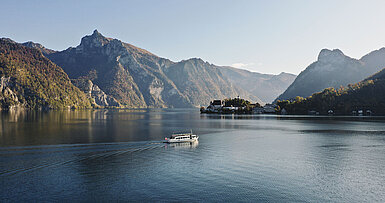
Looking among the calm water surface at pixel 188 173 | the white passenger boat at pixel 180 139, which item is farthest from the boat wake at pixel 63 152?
the white passenger boat at pixel 180 139

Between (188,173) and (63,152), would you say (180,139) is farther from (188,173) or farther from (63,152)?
(188,173)

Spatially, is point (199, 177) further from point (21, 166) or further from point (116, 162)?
point (21, 166)

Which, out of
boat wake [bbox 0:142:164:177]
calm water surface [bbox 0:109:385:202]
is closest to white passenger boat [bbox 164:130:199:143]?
boat wake [bbox 0:142:164:177]

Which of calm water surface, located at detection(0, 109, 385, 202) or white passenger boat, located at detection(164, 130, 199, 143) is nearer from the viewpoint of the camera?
calm water surface, located at detection(0, 109, 385, 202)

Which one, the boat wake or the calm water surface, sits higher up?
the boat wake

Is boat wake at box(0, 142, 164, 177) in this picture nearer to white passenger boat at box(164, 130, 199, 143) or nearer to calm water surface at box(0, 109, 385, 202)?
calm water surface at box(0, 109, 385, 202)

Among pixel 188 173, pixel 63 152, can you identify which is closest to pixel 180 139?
pixel 63 152

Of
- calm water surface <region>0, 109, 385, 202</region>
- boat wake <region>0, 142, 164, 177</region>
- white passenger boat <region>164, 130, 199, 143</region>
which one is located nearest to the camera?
calm water surface <region>0, 109, 385, 202</region>

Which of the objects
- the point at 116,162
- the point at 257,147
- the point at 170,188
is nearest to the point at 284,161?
the point at 257,147

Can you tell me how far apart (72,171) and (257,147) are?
1752 inches

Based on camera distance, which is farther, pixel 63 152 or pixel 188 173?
pixel 63 152

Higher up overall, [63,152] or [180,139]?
[180,139]

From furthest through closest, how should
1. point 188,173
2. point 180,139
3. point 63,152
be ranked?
point 180,139
point 63,152
point 188,173

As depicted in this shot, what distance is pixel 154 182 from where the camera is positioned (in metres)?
39.2
